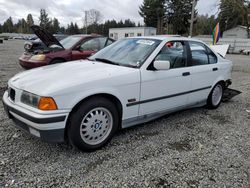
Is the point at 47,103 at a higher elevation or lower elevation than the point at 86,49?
lower

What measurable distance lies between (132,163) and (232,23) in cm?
4692

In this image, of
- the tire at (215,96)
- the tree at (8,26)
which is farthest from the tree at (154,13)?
the tree at (8,26)

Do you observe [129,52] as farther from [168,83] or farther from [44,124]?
[44,124]

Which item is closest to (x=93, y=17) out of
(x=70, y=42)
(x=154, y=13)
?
(x=154, y=13)

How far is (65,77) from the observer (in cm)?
257

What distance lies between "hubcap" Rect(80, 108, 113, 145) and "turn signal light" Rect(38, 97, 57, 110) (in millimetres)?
430

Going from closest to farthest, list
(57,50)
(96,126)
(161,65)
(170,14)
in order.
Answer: (96,126), (161,65), (57,50), (170,14)

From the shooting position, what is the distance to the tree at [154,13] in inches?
1757

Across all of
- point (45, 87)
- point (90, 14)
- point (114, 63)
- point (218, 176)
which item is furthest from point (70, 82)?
point (90, 14)

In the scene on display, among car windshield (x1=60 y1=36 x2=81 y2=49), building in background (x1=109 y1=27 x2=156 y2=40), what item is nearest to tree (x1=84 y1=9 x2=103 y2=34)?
building in background (x1=109 y1=27 x2=156 y2=40)

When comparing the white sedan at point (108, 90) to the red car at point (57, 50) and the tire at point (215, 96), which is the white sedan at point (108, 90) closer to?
the tire at point (215, 96)

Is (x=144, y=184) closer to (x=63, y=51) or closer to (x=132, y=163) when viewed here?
(x=132, y=163)

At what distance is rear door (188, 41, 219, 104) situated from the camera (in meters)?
3.81

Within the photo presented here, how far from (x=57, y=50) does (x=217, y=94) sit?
15.6 ft
